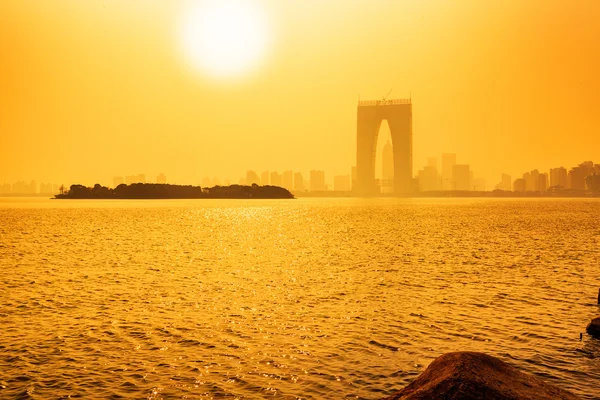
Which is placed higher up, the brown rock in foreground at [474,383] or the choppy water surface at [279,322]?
the brown rock in foreground at [474,383]

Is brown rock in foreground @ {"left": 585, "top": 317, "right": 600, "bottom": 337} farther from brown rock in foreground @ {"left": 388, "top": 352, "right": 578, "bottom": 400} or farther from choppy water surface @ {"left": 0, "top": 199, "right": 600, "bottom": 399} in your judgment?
brown rock in foreground @ {"left": 388, "top": 352, "right": 578, "bottom": 400}

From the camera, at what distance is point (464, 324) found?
22672mm

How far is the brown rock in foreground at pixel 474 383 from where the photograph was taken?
9.49m

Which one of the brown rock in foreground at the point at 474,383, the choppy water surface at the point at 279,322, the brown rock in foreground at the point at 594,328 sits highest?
the brown rock in foreground at the point at 474,383

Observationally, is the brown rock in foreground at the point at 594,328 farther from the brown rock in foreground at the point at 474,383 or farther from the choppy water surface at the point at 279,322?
the brown rock in foreground at the point at 474,383

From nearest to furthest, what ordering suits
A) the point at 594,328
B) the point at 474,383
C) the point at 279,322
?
1. the point at 474,383
2. the point at 594,328
3. the point at 279,322

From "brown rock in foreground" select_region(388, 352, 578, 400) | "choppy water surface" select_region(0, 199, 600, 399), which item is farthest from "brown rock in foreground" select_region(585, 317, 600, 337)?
"brown rock in foreground" select_region(388, 352, 578, 400)

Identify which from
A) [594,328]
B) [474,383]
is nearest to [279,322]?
[594,328]

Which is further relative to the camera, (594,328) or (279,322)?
(279,322)

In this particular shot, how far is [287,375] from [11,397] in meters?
7.97

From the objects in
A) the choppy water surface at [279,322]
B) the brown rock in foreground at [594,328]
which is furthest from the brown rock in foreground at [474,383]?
the brown rock in foreground at [594,328]

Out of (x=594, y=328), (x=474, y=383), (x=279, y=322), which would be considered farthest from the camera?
(x=279, y=322)

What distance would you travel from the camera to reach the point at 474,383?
31.6ft

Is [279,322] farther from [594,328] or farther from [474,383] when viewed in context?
[474,383]
